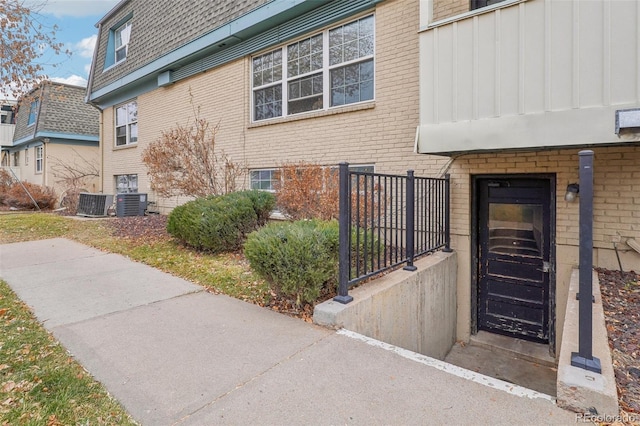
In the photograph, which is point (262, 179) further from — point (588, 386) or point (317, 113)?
point (588, 386)

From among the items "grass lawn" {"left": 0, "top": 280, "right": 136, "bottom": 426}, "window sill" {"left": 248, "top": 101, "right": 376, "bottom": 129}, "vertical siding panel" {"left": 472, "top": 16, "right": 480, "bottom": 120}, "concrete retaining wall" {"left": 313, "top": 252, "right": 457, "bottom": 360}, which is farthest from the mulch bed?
"window sill" {"left": 248, "top": 101, "right": 376, "bottom": 129}

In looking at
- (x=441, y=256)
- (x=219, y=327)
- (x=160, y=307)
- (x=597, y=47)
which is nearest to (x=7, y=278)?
(x=160, y=307)

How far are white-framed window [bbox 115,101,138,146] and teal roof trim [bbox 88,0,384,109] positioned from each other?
4.66 ft

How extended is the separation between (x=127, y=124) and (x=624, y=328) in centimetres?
1549

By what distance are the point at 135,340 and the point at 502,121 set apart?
461 cm

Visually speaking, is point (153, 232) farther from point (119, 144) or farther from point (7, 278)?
point (119, 144)

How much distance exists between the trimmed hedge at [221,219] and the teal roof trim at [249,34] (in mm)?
3868

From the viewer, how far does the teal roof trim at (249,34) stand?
24.4 ft

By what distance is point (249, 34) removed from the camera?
889 centimetres

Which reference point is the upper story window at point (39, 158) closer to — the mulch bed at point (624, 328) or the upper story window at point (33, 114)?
the upper story window at point (33, 114)

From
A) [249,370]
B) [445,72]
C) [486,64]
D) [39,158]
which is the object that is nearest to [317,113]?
[445,72]

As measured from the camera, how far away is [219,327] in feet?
11.5

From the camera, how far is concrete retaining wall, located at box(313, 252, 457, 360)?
138 inches

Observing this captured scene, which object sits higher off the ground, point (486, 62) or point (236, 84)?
point (236, 84)
